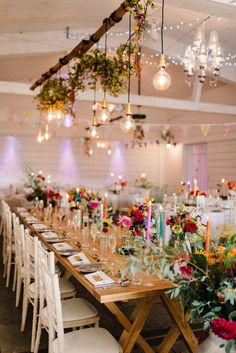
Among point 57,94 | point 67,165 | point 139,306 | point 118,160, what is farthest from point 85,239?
point 118,160

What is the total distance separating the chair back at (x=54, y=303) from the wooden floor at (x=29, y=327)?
84 centimetres

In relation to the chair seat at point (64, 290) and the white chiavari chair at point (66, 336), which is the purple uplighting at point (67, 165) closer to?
the chair seat at point (64, 290)

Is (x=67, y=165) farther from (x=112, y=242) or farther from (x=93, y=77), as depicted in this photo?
(x=112, y=242)

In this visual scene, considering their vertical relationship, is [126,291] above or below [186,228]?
below

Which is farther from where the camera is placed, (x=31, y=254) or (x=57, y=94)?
(x=57, y=94)

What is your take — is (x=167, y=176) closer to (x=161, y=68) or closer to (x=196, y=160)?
(x=196, y=160)

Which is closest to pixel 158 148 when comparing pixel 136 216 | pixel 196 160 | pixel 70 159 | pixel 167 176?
pixel 167 176

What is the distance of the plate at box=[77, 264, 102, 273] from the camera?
104 inches

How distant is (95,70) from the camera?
4.91m

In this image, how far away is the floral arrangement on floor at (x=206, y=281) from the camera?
5.29 feet

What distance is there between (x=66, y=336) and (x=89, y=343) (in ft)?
0.57

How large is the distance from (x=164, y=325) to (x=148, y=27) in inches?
207

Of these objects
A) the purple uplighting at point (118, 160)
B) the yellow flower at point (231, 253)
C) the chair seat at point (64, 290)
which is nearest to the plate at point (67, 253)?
the chair seat at point (64, 290)

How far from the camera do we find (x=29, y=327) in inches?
135
